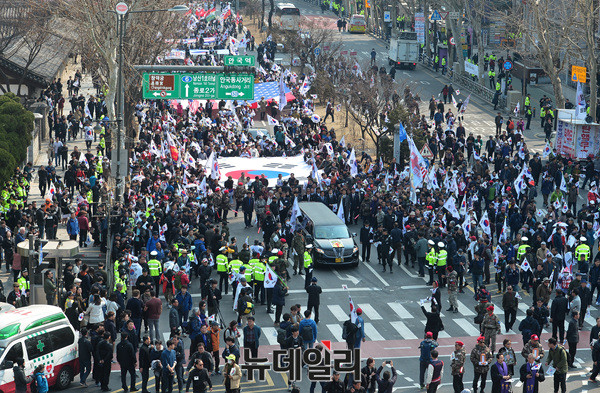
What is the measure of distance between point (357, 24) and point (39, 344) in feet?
261

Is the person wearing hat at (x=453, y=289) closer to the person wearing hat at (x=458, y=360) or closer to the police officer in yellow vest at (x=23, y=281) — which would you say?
the person wearing hat at (x=458, y=360)

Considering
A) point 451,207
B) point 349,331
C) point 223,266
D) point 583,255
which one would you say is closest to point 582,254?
point 583,255

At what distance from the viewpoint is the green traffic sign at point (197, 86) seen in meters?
35.6

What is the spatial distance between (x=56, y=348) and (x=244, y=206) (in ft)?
50.6

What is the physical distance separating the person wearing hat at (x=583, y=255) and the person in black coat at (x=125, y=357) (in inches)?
540

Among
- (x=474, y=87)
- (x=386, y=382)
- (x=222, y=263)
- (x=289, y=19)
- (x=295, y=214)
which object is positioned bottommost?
(x=222, y=263)

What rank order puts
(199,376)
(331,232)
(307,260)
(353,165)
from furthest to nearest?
(353,165) → (331,232) → (307,260) → (199,376)

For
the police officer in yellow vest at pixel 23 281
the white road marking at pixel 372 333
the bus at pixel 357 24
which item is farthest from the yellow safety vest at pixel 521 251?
the bus at pixel 357 24

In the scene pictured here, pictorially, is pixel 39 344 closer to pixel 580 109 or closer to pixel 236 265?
pixel 236 265

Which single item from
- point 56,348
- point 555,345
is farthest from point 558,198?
point 56,348

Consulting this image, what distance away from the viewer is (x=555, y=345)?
2219 centimetres

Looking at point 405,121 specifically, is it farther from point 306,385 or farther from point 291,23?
point 291,23

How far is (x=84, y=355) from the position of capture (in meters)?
22.0

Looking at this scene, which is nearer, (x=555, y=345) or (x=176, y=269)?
(x=555, y=345)
